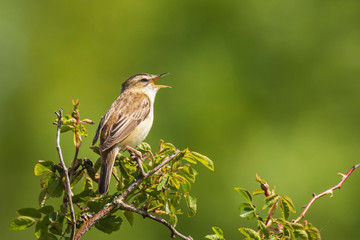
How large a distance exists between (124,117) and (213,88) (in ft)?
14.7

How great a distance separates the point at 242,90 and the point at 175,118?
62.1 inches

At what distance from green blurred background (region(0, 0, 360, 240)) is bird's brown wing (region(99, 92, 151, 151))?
2.45 metres

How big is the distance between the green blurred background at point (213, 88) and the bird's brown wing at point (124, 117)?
2.45 metres

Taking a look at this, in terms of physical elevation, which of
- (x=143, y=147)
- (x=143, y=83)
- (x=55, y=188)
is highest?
(x=143, y=83)

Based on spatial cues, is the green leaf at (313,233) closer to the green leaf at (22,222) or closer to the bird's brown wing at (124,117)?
the green leaf at (22,222)

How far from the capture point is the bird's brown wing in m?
4.55

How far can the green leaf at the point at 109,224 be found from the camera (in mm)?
2838

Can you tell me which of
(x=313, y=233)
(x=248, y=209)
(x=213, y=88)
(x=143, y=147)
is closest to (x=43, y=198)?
(x=143, y=147)

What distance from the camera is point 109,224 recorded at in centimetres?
285

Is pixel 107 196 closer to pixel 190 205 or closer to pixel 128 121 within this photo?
pixel 190 205

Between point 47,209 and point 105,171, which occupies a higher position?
point 105,171

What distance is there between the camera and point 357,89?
10281 millimetres

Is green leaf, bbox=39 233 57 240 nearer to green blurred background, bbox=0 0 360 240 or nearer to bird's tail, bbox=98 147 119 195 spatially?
bird's tail, bbox=98 147 119 195

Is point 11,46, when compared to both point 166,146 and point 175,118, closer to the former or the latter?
point 175,118
